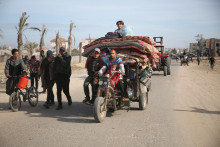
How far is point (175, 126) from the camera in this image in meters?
6.24

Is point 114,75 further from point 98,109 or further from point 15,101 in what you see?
point 15,101

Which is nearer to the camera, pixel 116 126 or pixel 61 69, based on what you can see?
pixel 116 126

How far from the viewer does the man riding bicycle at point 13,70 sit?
26.6ft

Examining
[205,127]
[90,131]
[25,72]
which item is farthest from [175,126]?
[25,72]

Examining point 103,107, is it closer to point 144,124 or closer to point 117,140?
point 144,124

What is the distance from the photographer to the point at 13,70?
27.2 ft

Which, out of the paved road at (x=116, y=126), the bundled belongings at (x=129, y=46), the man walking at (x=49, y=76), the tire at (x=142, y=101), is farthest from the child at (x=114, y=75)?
the man walking at (x=49, y=76)

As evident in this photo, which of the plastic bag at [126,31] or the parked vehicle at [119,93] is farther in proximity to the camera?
the plastic bag at [126,31]

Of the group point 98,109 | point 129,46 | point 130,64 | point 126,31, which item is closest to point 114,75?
point 130,64

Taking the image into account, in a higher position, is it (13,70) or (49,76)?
(13,70)

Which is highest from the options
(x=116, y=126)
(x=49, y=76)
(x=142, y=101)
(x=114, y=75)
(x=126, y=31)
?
(x=126, y=31)

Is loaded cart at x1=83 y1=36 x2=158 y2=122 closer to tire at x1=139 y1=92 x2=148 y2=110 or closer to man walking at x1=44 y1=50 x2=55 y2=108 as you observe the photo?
tire at x1=139 y1=92 x2=148 y2=110

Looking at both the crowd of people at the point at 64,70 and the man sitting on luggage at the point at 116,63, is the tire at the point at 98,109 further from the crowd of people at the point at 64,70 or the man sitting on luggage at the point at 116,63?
the man sitting on luggage at the point at 116,63

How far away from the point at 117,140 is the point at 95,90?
2.38m
